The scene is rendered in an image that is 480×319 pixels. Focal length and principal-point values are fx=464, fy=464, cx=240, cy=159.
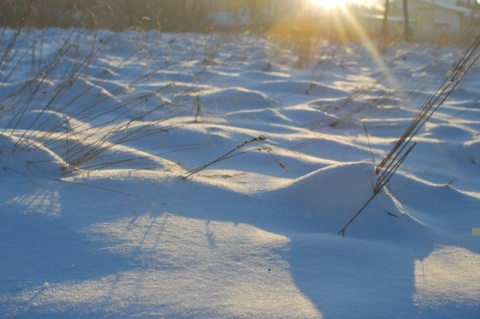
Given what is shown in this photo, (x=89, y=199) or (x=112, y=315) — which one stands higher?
(x=89, y=199)

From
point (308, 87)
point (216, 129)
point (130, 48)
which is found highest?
point (130, 48)

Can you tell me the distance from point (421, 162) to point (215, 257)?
1.56m

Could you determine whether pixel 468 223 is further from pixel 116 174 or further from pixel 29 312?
pixel 29 312

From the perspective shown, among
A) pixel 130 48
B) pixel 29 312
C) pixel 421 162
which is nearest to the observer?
pixel 29 312

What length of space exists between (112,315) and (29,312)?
142mm

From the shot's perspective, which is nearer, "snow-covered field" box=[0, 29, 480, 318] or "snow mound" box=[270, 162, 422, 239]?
"snow-covered field" box=[0, 29, 480, 318]

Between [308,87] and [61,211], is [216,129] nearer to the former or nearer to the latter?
[61,211]

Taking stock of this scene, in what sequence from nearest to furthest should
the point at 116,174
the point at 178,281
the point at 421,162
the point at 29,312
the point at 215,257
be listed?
the point at 29,312, the point at 178,281, the point at 215,257, the point at 116,174, the point at 421,162

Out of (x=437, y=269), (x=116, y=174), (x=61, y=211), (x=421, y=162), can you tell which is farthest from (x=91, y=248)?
(x=421, y=162)

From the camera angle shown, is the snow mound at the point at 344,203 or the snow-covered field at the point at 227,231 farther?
the snow mound at the point at 344,203

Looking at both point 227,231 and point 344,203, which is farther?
point 344,203

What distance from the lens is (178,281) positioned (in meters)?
0.95

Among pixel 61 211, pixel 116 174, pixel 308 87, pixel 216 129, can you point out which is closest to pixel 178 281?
pixel 61 211

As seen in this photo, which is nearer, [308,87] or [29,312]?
[29,312]
